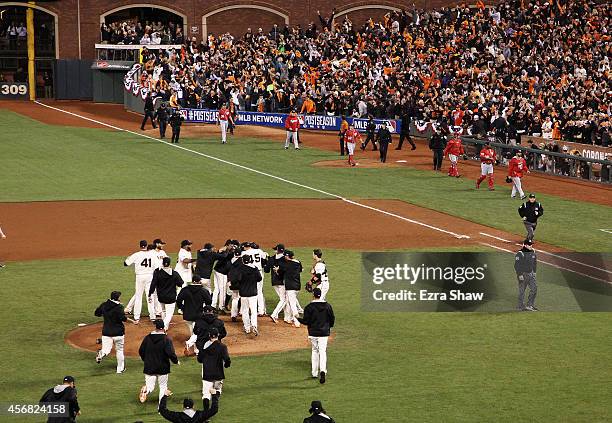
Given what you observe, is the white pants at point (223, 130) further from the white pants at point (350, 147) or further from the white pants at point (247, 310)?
the white pants at point (247, 310)

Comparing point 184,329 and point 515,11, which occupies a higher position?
point 515,11

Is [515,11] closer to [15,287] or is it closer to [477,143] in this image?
[477,143]

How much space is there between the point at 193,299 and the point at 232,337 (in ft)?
5.62

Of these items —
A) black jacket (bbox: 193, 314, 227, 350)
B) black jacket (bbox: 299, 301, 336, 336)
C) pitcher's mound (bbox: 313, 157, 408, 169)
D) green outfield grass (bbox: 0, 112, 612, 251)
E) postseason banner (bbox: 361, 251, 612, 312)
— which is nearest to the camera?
black jacket (bbox: 193, 314, 227, 350)

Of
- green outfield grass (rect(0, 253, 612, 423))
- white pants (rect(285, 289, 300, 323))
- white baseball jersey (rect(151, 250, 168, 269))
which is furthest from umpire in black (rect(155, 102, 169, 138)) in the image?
white pants (rect(285, 289, 300, 323))

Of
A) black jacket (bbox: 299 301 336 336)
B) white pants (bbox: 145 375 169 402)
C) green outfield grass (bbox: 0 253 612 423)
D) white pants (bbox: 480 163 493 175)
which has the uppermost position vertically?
white pants (bbox: 480 163 493 175)

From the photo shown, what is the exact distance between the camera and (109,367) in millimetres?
20016

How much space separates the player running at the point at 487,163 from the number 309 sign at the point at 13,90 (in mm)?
37309

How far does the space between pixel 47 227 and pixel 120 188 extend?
23.9 ft

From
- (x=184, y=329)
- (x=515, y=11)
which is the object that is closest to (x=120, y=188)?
(x=184, y=329)

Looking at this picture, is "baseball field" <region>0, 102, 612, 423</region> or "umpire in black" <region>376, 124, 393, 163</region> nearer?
"baseball field" <region>0, 102, 612, 423</region>

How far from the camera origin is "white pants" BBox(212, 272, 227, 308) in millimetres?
23531

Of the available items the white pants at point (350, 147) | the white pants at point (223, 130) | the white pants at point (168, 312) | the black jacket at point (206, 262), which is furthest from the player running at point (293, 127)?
the white pants at point (168, 312)

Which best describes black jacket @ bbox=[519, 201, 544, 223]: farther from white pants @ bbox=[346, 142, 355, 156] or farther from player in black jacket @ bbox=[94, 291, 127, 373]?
white pants @ bbox=[346, 142, 355, 156]
